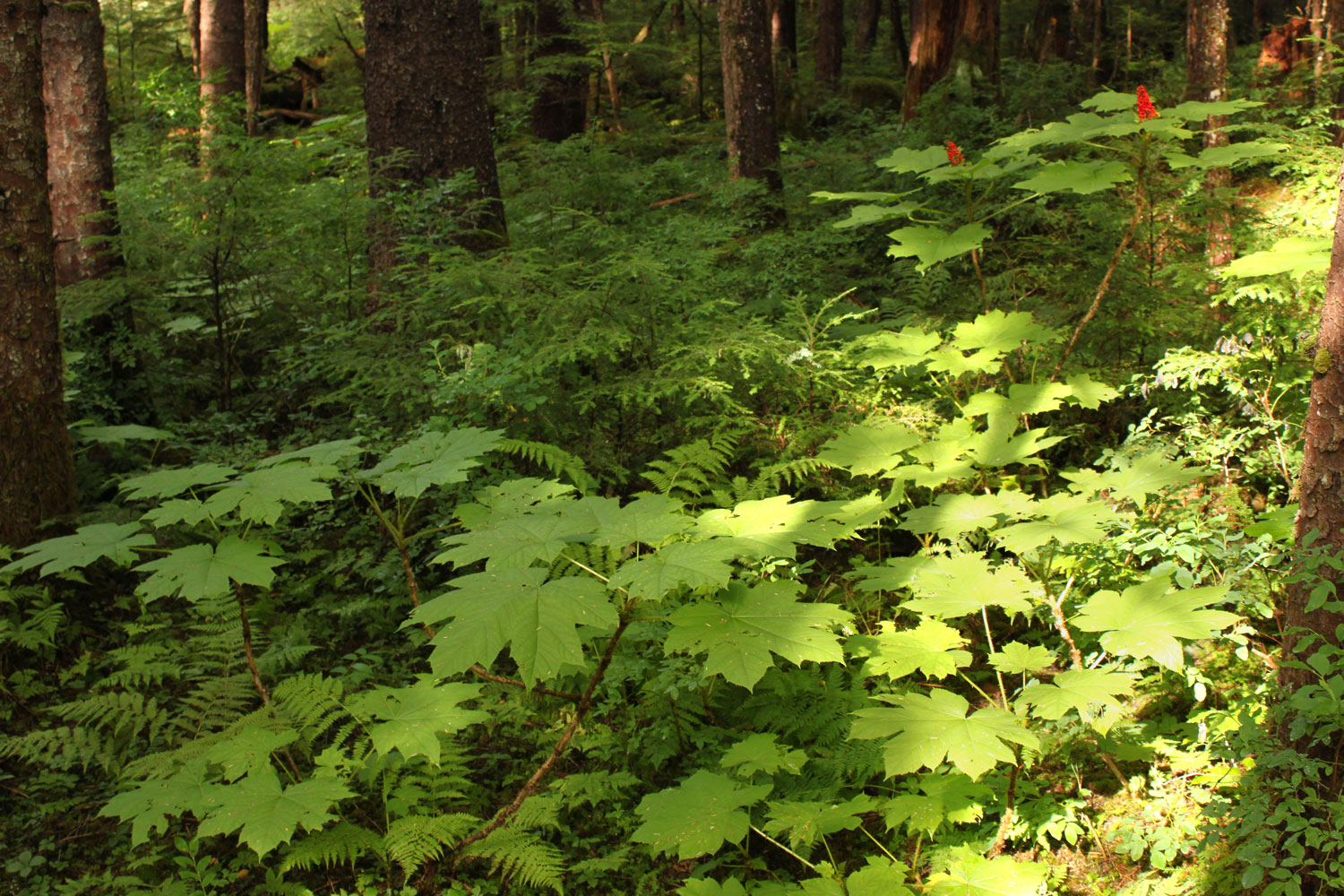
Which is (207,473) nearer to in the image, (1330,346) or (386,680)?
(386,680)

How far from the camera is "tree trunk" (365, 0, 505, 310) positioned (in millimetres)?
5617

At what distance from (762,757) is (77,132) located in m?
6.48

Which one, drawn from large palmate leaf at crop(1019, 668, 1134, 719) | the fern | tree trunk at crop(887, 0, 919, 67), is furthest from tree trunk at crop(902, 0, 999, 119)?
tree trunk at crop(887, 0, 919, 67)

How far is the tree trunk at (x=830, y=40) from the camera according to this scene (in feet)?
53.7

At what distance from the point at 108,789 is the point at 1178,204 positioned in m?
5.72

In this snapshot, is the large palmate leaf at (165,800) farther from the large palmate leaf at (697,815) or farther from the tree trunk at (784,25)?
the tree trunk at (784,25)

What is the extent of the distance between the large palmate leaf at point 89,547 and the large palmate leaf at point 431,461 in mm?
734

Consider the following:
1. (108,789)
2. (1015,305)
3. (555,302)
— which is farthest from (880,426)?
(108,789)

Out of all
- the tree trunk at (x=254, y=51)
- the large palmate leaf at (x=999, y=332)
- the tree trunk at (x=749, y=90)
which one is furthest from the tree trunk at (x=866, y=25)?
the large palmate leaf at (x=999, y=332)

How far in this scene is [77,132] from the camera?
5855 mm

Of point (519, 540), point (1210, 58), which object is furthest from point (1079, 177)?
point (1210, 58)

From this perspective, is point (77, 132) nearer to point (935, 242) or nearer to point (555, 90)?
point (935, 242)

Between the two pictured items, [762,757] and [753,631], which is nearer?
[753,631]

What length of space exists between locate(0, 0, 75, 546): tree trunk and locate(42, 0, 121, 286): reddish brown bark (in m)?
1.92
